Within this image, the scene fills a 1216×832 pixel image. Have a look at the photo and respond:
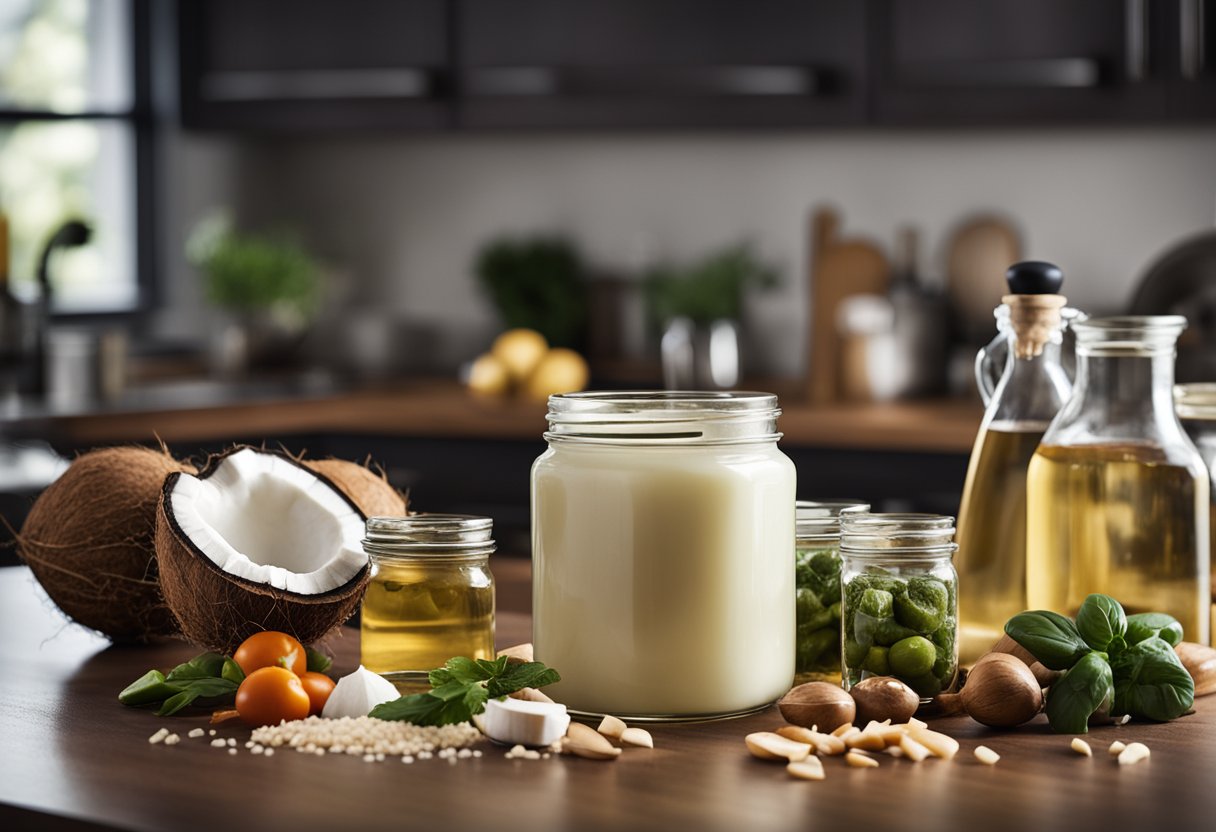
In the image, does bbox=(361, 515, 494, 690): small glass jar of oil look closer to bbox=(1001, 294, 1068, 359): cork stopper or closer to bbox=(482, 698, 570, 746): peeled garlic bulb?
bbox=(482, 698, 570, 746): peeled garlic bulb

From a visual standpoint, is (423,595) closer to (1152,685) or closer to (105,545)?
(105,545)

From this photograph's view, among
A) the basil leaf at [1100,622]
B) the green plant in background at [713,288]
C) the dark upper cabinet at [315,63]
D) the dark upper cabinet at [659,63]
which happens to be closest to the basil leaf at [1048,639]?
the basil leaf at [1100,622]

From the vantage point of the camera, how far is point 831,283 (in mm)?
3664

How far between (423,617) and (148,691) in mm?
184

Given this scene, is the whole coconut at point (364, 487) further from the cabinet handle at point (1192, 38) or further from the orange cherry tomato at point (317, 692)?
the cabinet handle at point (1192, 38)

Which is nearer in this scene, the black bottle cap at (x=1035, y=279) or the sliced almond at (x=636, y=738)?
the sliced almond at (x=636, y=738)

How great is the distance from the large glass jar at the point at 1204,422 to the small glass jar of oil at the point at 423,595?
535 millimetres

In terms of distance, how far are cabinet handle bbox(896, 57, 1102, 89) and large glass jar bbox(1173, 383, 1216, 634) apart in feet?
6.98

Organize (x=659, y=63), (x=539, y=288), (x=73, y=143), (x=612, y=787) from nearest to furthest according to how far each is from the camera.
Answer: (x=612, y=787)
(x=659, y=63)
(x=539, y=288)
(x=73, y=143)

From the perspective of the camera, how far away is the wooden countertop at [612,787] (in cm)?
81

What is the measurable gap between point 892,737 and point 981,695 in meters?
0.08

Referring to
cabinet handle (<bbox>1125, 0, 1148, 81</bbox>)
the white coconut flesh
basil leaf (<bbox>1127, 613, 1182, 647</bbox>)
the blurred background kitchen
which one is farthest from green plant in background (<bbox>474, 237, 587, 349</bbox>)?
basil leaf (<bbox>1127, 613, 1182, 647</bbox>)

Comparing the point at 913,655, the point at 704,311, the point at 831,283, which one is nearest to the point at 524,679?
the point at 913,655

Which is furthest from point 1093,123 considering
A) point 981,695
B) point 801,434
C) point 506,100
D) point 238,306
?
point 981,695
